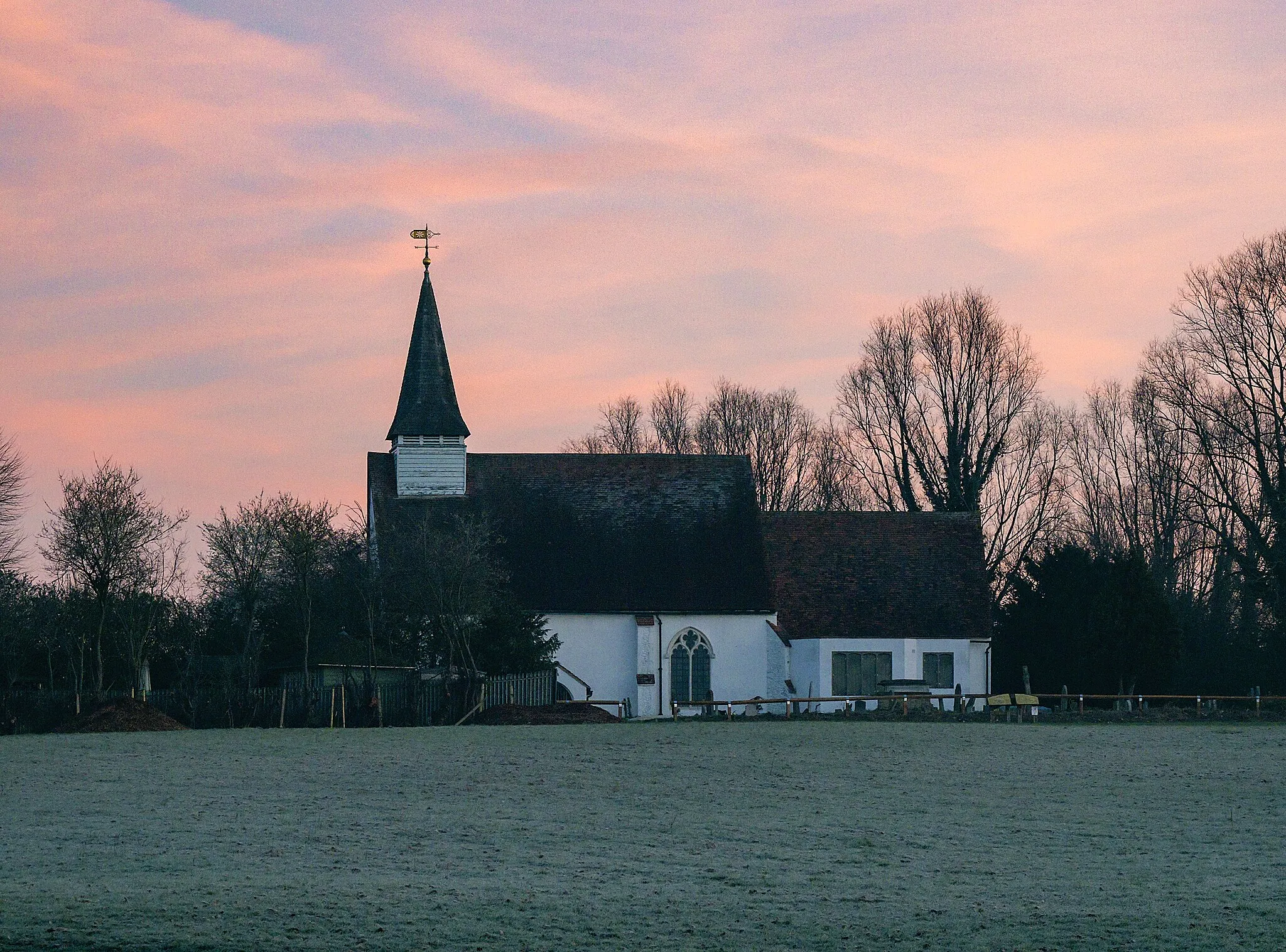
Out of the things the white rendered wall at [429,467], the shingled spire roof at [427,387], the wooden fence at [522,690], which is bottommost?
the wooden fence at [522,690]

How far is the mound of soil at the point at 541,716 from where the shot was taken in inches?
1686

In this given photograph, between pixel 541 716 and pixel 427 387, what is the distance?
62.1ft

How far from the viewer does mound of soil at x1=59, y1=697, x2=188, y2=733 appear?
4022 cm

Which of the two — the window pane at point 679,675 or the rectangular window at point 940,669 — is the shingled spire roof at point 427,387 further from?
the rectangular window at point 940,669

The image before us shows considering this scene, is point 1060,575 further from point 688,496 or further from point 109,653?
point 109,653

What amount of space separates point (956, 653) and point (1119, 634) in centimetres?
543

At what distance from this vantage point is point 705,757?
31.1 m

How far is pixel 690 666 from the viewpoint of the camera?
53688mm

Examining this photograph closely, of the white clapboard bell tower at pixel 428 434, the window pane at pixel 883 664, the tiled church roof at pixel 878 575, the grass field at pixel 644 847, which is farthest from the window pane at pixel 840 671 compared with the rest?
the grass field at pixel 644 847

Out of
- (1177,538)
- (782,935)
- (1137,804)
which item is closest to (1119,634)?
(1177,538)

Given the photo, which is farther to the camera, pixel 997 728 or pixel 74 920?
pixel 997 728

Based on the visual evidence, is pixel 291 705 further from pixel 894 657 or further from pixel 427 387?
pixel 894 657

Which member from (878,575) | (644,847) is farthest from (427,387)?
(644,847)

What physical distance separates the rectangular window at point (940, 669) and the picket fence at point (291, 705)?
50.8 ft
